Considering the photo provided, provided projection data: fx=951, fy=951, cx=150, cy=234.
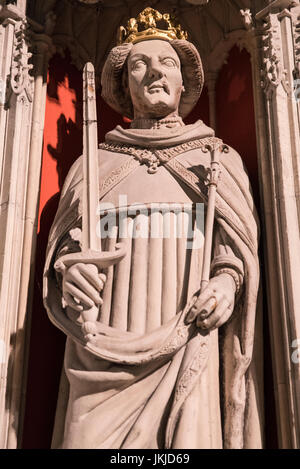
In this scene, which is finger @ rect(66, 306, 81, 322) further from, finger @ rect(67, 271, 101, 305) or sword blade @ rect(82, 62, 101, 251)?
sword blade @ rect(82, 62, 101, 251)

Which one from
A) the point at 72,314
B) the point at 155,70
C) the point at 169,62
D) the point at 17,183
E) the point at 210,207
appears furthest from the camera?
the point at 169,62

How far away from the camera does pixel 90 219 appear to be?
622 cm

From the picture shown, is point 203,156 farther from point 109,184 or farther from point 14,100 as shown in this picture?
point 14,100

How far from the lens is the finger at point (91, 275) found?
6000 millimetres

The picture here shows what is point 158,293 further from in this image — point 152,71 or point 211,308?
point 152,71

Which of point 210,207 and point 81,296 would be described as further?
point 210,207

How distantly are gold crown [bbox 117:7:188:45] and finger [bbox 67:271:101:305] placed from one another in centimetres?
Result: 238

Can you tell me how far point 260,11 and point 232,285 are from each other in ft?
8.76

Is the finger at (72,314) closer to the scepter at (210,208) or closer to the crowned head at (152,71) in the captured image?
the scepter at (210,208)

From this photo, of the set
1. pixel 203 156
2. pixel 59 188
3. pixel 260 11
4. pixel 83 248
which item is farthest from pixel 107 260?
pixel 260 11

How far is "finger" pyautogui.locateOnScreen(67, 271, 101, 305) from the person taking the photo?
19.6 ft

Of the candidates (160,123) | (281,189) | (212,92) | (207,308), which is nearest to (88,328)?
(207,308)

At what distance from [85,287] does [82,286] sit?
2 centimetres

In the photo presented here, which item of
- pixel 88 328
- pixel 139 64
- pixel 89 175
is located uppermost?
pixel 139 64
